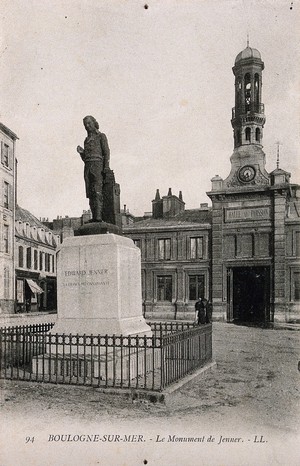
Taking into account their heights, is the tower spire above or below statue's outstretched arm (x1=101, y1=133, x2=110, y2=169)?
above

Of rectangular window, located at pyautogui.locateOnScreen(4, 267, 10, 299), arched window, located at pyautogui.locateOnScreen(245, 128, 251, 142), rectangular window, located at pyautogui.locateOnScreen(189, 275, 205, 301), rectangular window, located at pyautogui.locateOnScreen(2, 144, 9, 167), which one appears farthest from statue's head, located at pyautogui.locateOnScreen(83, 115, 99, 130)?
rectangular window, located at pyautogui.locateOnScreen(4, 267, 10, 299)

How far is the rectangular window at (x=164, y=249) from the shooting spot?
122 feet

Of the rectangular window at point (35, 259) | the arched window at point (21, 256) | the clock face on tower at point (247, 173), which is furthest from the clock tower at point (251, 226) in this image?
the rectangular window at point (35, 259)

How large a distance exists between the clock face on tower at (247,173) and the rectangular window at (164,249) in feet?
23.7

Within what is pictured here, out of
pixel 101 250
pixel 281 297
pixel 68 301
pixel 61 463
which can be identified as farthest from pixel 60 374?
pixel 281 297

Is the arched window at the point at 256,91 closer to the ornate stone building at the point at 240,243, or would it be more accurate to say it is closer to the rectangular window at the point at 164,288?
the ornate stone building at the point at 240,243

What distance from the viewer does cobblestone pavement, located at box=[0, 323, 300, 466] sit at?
6.67 meters

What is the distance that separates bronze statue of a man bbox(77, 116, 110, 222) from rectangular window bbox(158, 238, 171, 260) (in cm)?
2624

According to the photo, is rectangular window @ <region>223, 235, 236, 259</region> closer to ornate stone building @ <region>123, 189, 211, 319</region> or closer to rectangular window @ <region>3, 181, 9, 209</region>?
ornate stone building @ <region>123, 189, 211, 319</region>

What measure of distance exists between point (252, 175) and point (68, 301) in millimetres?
26636

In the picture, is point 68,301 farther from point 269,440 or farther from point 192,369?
point 269,440

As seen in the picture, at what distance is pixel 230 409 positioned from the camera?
8461 millimetres

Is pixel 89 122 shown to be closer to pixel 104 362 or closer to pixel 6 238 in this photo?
pixel 104 362

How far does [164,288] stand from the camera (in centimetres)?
3747
